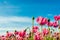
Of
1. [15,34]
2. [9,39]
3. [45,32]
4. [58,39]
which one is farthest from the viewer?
[9,39]

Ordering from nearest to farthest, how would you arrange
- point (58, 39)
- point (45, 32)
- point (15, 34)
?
point (58, 39)
point (45, 32)
point (15, 34)

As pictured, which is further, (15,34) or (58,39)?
(15,34)

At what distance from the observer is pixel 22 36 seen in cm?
489

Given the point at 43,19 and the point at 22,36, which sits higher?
the point at 43,19

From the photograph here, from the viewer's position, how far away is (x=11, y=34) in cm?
642

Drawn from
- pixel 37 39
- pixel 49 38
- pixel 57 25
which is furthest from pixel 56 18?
pixel 37 39


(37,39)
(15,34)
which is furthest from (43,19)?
(15,34)

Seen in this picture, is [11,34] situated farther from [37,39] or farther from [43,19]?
[37,39]

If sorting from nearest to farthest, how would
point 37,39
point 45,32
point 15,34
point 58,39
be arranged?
1. point 37,39
2. point 58,39
3. point 45,32
4. point 15,34

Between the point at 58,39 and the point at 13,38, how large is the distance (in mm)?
2238

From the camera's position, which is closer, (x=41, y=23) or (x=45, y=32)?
(x=41, y=23)

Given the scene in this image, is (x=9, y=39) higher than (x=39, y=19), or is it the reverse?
(x=39, y=19)

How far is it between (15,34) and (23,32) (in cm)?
132

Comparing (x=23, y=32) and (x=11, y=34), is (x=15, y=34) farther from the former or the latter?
(x=23, y=32)
